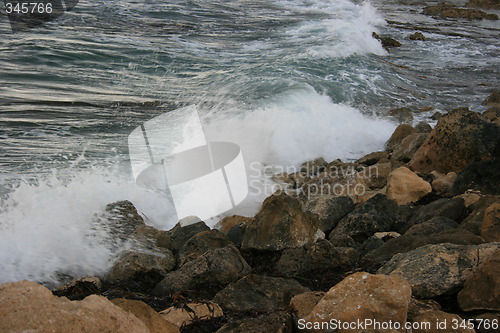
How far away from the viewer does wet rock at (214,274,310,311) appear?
2797mm

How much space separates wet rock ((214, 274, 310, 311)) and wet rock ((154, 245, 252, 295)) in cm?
22

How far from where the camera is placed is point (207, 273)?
3174 millimetres

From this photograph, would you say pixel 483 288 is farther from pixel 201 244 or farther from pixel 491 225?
pixel 201 244

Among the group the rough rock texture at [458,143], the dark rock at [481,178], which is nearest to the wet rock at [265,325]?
the dark rock at [481,178]

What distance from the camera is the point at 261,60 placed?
1257 centimetres

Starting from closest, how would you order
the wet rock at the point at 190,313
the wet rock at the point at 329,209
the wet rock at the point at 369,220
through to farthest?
the wet rock at the point at 190,313
the wet rock at the point at 369,220
the wet rock at the point at 329,209

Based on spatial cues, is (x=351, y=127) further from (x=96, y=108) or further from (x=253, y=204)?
(x=96, y=108)

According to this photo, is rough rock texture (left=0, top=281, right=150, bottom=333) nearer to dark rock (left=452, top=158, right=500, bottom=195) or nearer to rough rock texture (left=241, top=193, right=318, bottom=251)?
rough rock texture (left=241, top=193, right=318, bottom=251)

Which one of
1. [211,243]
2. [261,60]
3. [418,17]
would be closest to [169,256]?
[211,243]

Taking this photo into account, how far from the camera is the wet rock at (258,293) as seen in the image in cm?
280

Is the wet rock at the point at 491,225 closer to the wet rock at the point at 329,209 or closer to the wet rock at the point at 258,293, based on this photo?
the wet rock at the point at 258,293

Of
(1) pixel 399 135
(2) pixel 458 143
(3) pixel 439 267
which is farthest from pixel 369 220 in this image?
(1) pixel 399 135

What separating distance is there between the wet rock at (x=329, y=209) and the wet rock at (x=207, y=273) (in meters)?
1.30

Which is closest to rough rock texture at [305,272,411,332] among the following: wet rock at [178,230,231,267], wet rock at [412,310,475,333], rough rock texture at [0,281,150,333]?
wet rock at [412,310,475,333]
